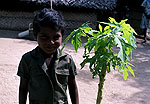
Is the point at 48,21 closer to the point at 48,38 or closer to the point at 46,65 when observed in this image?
the point at 48,38

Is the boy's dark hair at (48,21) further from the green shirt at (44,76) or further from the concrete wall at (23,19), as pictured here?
the concrete wall at (23,19)

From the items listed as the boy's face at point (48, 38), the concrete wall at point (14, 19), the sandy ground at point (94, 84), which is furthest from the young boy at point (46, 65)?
the concrete wall at point (14, 19)

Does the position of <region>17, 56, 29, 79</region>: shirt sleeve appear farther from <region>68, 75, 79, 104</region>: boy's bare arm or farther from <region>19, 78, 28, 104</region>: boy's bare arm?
<region>68, 75, 79, 104</region>: boy's bare arm

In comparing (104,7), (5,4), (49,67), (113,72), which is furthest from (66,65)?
(5,4)

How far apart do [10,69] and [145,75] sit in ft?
8.19

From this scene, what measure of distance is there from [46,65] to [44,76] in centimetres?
7

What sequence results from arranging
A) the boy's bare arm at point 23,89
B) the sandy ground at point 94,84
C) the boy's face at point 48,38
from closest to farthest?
1. the boy's face at point 48,38
2. the boy's bare arm at point 23,89
3. the sandy ground at point 94,84

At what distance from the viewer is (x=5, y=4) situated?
24.0ft

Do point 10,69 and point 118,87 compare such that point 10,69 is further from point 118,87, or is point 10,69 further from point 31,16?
point 31,16

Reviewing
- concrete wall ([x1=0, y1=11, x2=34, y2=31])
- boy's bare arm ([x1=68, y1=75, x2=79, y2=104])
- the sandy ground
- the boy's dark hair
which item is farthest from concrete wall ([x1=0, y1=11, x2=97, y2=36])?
the boy's dark hair

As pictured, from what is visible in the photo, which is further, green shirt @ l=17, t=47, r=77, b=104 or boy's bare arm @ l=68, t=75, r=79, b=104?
boy's bare arm @ l=68, t=75, r=79, b=104

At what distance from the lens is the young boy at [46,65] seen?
4.02ft

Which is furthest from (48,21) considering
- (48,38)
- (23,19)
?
(23,19)

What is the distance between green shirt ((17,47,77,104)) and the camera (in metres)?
1.28
